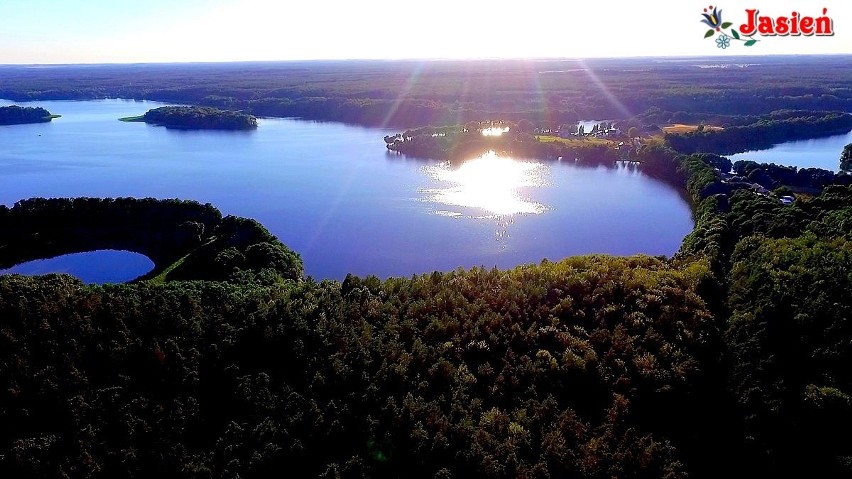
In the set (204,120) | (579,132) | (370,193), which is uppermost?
(204,120)

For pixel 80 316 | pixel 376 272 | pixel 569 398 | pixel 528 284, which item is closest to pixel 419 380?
pixel 569 398

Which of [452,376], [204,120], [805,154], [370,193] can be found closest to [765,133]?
[805,154]

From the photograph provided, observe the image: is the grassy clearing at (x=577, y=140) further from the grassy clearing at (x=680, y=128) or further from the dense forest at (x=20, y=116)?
the dense forest at (x=20, y=116)

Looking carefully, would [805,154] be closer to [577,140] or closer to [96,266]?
[577,140]

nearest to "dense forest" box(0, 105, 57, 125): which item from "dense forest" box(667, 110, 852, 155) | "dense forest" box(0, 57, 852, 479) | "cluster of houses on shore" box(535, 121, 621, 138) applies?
"cluster of houses on shore" box(535, 121, 621, 138)

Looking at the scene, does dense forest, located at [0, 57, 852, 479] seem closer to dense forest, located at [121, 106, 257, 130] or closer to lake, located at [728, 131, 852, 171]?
lake, located at [728, 131, 852, 171]

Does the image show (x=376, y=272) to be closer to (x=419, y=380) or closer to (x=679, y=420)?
(x=419, y=380)
